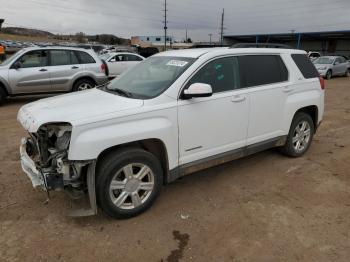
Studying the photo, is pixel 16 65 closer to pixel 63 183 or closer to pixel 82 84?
pixel 82 84

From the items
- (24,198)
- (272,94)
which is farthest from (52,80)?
(272,94)

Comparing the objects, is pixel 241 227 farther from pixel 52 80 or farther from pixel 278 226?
pixel 52 80

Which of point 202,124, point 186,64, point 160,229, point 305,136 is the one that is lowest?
point 160,229

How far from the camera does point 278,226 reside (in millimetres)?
3502

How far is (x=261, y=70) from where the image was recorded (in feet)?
15.4

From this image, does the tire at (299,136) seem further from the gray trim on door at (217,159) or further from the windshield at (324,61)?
the windshield at (324,61)

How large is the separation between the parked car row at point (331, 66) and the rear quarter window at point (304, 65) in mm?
16783

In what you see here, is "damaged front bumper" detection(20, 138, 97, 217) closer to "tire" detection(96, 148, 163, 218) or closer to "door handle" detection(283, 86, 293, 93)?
"tire" detection(96, 148, 163, 218)

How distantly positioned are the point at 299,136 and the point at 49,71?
766 cm

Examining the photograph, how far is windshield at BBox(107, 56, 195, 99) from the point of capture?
3.86m

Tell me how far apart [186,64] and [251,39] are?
56.3 metres

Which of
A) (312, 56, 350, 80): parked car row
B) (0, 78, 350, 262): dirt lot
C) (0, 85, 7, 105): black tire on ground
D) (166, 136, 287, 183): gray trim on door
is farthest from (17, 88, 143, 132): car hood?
(312, 56, 350, 80): parked car row

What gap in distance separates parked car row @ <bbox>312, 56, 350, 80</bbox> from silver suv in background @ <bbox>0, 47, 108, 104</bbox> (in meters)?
15.6

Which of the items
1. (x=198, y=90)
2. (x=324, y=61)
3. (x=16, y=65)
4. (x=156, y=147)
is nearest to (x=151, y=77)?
(x=198, y=90)
